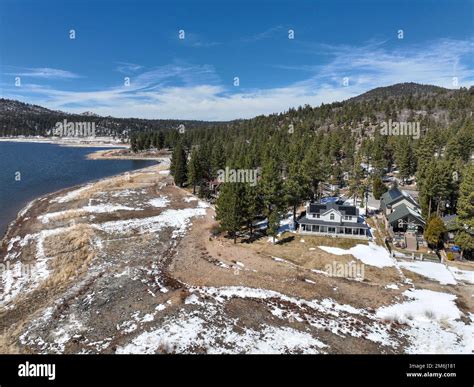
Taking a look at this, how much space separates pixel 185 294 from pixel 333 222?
21084 millimetres

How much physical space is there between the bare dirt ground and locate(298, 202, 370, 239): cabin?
1797 mm

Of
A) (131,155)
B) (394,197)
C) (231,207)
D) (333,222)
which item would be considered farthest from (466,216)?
(131,155)

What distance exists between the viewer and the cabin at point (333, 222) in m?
35.5

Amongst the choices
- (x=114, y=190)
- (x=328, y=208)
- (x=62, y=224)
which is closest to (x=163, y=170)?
(x=114, y=190)

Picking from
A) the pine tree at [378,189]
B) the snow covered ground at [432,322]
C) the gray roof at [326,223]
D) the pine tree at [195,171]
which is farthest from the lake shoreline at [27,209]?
the pine tree at [378,189]

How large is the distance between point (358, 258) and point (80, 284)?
25.2m

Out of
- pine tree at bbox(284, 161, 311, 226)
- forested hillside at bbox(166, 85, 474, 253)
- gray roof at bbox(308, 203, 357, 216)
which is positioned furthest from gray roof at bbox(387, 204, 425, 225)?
pine tree at bbox(284, 161, 311, 226)

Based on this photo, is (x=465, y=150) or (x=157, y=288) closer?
(x=157, y=288)

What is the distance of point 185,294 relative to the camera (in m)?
22.8

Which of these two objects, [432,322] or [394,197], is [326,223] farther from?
[432,322]

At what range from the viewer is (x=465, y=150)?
204ft

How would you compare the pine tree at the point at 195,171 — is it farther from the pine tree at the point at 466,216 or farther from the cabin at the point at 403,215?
the pine tree at the point at 466,216

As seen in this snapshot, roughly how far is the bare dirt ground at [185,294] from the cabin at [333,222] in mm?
1797
